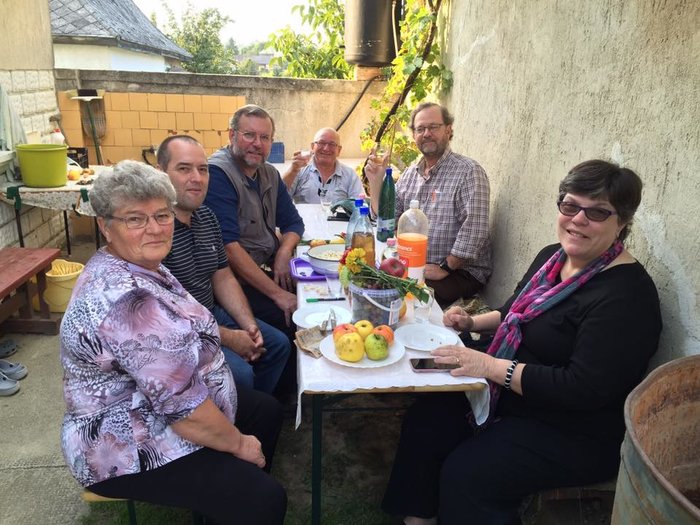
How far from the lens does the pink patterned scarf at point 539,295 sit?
184 centimetres

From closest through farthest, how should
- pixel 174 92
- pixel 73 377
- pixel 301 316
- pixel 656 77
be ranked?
pixel 73 377, pixel 656 77, pixel 301 316, pixel 174 92

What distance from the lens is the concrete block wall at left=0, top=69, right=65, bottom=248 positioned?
467 centimetres

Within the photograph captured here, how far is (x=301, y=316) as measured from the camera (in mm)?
2143

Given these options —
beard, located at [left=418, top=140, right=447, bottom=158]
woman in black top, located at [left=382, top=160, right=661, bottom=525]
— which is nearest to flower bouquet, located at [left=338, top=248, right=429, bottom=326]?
woman in black top, located at [left=382, top=160, right=661, bottom=525]

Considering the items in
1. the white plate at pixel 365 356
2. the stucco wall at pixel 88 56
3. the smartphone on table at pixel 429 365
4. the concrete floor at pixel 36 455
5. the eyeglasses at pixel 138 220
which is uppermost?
the stucco wall at pixel 88 56

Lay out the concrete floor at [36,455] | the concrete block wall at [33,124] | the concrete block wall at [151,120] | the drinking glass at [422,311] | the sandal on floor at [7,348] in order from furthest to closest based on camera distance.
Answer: the concrete block wall at [151,120], the concrete block wall at [33,124], the sandal on floor at [7,348], the concrete floor at [36,455], the drinking glass at [422,311]

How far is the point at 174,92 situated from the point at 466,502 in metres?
6.52

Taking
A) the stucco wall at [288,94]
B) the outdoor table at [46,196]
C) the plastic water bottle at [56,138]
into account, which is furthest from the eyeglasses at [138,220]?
the stucco wall at [288,94]

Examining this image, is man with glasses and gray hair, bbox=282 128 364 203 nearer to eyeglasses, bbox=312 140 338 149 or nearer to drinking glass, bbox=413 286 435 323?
eyeglasses, bbox=312 140 338 149

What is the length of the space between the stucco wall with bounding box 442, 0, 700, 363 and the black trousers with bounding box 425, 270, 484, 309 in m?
0.20

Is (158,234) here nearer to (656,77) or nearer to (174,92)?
(656,77)

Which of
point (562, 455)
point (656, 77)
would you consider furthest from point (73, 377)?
point (656, 77)

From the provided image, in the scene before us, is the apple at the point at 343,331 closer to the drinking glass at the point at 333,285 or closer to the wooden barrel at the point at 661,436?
the drinking glass at the point at 333,285

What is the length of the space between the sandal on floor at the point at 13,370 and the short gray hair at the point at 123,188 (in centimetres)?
227
